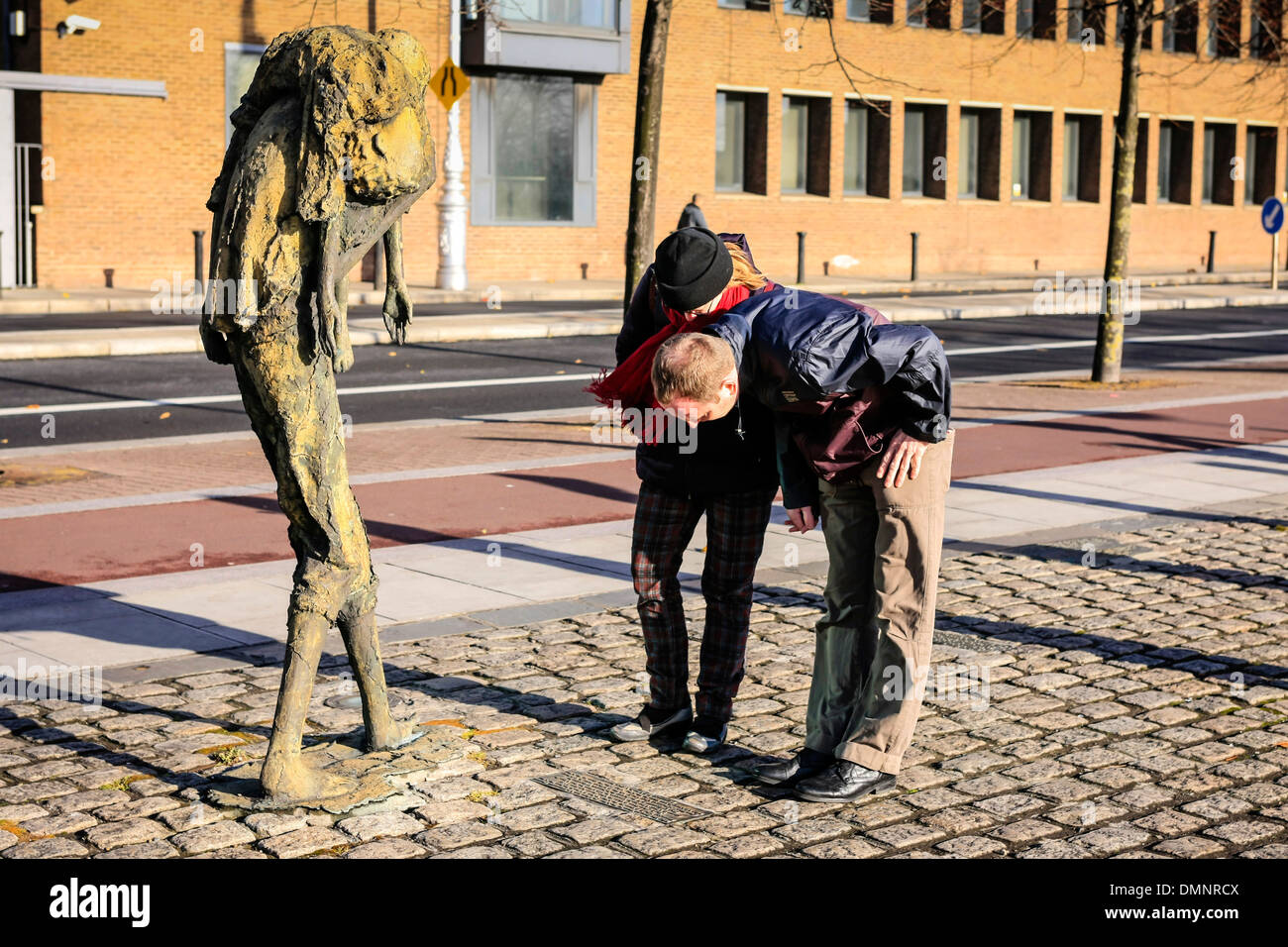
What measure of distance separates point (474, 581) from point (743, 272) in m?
3.28

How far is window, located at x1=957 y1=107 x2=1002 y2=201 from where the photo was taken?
4016cm

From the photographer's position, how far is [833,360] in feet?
15.9

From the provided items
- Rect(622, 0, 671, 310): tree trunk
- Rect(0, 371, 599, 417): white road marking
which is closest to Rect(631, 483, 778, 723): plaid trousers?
Rect(0, 371, 599, 417): white road marking

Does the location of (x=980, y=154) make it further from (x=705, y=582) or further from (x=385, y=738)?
(x=385, y=738)

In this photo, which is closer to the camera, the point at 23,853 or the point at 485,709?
the point at 23,853

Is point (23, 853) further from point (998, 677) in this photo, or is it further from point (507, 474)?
point (507, 474)

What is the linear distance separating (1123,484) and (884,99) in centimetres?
2747

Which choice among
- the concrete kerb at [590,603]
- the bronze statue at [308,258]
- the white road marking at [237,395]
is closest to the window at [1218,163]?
the white road marking at [237,395]

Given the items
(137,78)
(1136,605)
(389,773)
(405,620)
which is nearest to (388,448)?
(405,620)

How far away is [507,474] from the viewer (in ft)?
38.1

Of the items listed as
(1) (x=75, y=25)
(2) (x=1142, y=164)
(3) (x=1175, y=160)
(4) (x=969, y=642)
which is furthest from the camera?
(3) (x=1175, y=160)

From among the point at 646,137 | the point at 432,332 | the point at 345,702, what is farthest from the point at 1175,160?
the point at 345,702

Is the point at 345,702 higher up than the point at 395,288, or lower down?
lower down

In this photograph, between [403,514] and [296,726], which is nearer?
[296,726]
